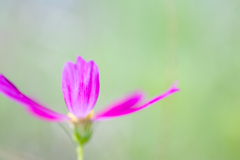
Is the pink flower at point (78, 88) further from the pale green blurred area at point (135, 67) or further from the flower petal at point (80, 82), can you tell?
the pale green blurred area at point (135, 67)

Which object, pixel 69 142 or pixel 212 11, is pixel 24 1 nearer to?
pixel 69 142

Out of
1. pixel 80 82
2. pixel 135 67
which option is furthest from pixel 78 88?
pixel 135 67

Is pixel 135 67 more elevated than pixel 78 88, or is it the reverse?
pixel 135 67

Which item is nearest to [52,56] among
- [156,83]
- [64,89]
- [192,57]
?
[156,83]

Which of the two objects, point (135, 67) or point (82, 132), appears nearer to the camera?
point (82, 132)

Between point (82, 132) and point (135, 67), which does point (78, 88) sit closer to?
point (82, 132)

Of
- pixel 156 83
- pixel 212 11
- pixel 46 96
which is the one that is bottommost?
pixel 156 83

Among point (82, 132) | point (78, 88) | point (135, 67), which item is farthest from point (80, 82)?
point (135, 67)
